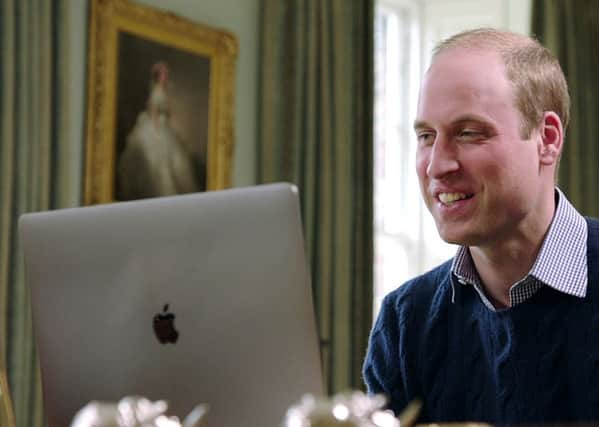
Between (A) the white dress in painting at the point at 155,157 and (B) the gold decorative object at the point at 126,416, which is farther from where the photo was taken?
(A) the white dress in painting at the point at 155,157

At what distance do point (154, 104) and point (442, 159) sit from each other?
317cm

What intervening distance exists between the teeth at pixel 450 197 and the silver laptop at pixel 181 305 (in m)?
0.49

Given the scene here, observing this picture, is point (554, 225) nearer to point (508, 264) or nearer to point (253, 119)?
A: point (508, 264)

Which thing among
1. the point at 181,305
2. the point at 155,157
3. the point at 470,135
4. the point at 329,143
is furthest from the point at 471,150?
the point at 329,143

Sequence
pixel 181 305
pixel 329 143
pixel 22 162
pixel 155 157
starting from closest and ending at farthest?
1. pixel 181 305
2. pixel 22 162
3. pixel 155 157
4. pixel 329 143

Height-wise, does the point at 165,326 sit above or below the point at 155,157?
below

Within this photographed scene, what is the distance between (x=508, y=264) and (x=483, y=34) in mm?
435

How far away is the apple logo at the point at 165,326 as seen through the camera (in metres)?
1.41

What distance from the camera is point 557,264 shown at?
5.98 feet

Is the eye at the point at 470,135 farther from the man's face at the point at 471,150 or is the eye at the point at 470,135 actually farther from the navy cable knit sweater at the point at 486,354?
the navy cable knit sweater at the point at 486,354

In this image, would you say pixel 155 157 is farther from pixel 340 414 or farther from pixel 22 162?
pixel 340 414

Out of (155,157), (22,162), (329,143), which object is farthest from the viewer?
(329,143)

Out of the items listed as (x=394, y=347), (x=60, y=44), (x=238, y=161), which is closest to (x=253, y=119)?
(x=238, y=161)

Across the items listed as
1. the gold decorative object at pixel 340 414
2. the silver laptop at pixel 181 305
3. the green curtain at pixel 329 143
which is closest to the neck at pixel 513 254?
the silver laptop at pixel 181 305
